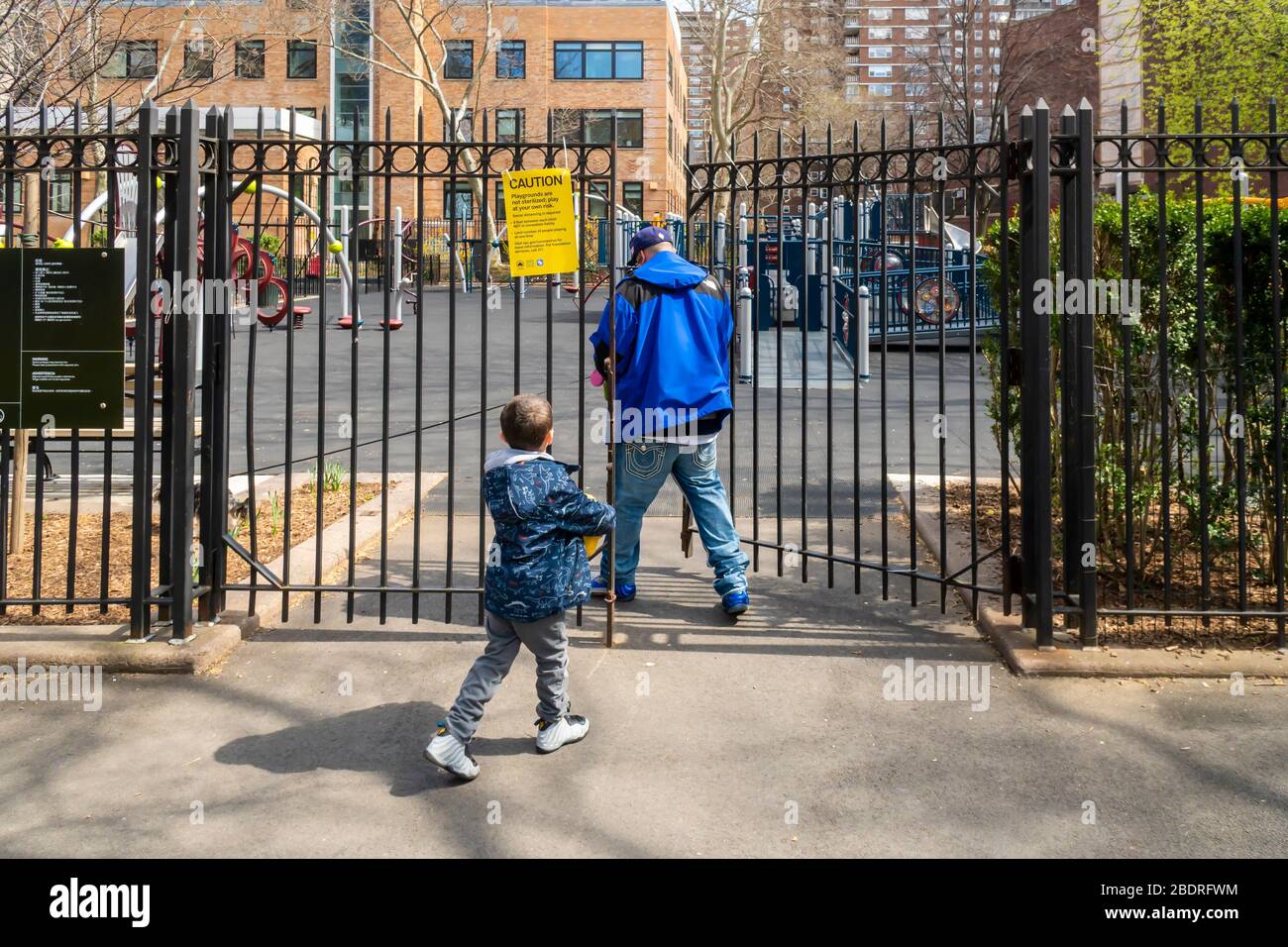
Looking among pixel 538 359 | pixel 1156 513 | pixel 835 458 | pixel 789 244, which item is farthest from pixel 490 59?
pixel 1156 513

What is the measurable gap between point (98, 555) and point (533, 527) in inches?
163

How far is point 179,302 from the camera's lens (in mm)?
5500

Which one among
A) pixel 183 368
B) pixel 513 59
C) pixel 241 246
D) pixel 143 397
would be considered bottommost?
pixel 143 397

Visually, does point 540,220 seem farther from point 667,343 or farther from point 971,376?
point 971,376

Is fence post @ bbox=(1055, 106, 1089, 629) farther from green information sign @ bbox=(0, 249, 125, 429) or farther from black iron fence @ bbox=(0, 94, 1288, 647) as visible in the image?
green information sign @ bbox=(0, 249, 125, 429)

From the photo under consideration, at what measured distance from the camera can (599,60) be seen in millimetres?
51344

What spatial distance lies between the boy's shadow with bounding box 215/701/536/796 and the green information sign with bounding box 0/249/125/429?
1981mm

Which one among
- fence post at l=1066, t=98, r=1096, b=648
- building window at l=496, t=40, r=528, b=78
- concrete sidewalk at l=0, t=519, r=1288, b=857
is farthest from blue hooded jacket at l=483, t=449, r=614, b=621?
building window at l=496, t=40, r=528, b=78

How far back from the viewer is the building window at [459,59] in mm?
49500

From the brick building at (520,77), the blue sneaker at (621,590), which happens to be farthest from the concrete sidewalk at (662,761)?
the brick building at (520,77)

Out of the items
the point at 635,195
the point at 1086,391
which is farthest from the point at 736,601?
the point at 635,195

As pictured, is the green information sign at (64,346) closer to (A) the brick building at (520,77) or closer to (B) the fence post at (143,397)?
(B) the fence post at (143,397)

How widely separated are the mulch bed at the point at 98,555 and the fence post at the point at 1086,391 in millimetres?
3841

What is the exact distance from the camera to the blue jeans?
620cm
